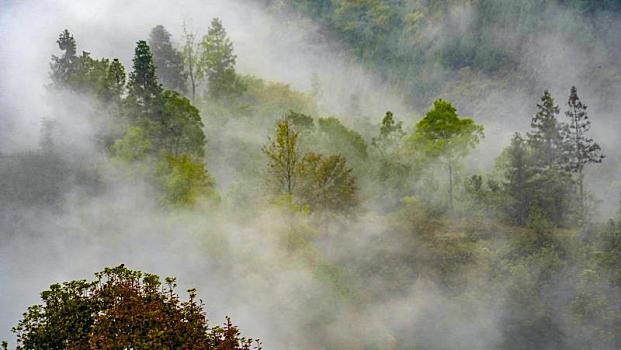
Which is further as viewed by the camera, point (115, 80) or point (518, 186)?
point (115, 80)

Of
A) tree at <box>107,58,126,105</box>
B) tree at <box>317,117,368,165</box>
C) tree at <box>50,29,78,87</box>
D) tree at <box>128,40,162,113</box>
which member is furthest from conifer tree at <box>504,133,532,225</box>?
tree at <box>50,29,78,87</box>

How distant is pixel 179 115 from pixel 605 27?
3600 inches

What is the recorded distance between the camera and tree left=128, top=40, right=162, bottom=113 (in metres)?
63.0

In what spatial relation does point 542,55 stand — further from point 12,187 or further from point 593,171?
point 12,187

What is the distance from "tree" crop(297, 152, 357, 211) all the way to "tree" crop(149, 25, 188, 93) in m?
41.2

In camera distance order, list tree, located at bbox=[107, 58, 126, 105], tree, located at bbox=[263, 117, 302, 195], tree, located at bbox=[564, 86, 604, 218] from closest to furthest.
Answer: tree, located at bbox=[263, 117, 302, 195] → tree, located at bbox=[564, 86, 604, 218] → tree, located at bbox=[107, 58, 126, 105]

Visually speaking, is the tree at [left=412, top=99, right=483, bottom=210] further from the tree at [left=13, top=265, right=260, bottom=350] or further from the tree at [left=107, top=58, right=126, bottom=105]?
the tree at [left=13, top=265, right=260, bottom=350]

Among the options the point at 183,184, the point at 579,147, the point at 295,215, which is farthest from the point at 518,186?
the point at 183,184

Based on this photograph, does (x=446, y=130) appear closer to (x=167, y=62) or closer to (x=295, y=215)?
(x=295, y=215)

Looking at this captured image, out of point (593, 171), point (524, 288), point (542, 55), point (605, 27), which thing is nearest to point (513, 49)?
point (542, 55)

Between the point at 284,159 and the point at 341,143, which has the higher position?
the point at 341,143

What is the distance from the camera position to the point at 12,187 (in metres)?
64.7

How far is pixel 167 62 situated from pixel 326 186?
44907 mm

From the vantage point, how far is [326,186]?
55.1m
